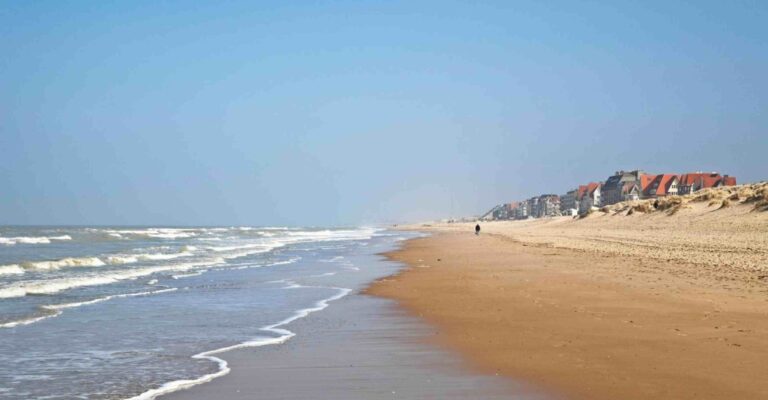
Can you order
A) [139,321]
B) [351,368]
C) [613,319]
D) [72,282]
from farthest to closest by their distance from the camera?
[72,282], [139,321], [613,319], [351,368]

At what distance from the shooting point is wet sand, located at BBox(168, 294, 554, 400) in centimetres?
655

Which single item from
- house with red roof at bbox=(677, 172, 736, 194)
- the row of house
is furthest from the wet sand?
house with red roof at bbox=(677, 172, 736, 194)

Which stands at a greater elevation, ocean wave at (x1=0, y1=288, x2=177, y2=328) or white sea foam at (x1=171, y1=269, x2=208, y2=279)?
white sea foam at (x1=171, y1=269, x2=208, y2=279)

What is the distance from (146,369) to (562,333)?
5.69m

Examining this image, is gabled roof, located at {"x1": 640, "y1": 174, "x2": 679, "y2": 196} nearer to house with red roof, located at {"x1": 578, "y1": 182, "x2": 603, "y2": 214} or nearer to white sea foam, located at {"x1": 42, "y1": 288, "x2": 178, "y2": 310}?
house with red roof, located at {"x1": 578, "y1": 182, "x2": 603, "y2": 214}

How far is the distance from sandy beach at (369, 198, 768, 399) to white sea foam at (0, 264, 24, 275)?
43.5 feet

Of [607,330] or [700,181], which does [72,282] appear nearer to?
[607,330]

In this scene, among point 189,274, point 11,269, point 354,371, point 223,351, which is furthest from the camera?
point 11,269

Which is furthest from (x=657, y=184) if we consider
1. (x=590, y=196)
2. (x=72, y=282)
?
(x=72, y=282)

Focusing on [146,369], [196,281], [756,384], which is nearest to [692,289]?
[756,384]

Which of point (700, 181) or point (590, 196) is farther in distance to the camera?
point (590, 196)

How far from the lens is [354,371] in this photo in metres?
7.55

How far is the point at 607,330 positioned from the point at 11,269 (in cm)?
2209

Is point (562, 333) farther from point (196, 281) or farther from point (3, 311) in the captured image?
point (196, 281)
